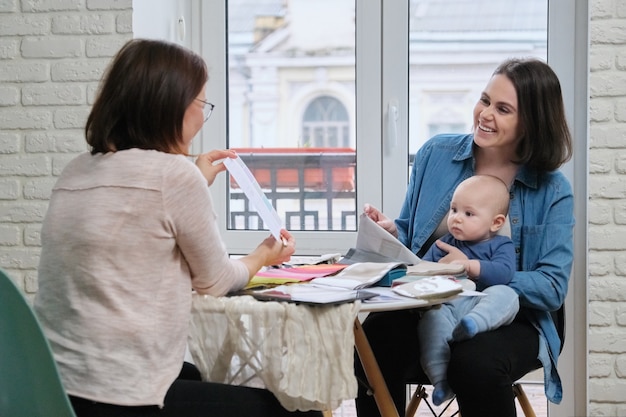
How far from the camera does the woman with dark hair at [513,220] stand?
6.17 ft

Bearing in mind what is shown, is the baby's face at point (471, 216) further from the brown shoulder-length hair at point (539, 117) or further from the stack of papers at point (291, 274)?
the stack of papers at point (291, 274)

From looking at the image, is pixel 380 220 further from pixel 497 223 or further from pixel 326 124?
pixel 326 124

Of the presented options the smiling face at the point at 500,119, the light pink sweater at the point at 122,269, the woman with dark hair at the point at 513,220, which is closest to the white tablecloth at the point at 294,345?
the light pink sweater at the point at 122,269

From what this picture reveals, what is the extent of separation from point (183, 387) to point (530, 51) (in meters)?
1.84

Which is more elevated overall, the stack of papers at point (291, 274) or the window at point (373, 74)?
the window at point (373, 74)

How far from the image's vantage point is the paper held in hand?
5.27 feet

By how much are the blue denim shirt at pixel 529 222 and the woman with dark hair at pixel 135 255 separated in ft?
2.54

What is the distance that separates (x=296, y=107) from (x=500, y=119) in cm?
97

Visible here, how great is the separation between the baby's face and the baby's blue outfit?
99mm

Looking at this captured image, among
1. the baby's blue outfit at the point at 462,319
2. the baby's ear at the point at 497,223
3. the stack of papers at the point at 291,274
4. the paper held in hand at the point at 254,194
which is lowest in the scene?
the baby's blue outfit at the point at 462,319

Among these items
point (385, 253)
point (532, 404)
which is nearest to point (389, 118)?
point (385, 253)

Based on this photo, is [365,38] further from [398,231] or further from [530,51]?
[398,231]

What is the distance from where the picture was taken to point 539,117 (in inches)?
83.4

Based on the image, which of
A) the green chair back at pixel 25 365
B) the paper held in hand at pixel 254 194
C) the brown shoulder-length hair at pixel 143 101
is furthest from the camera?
the paper held in hand at pixel 254 194
